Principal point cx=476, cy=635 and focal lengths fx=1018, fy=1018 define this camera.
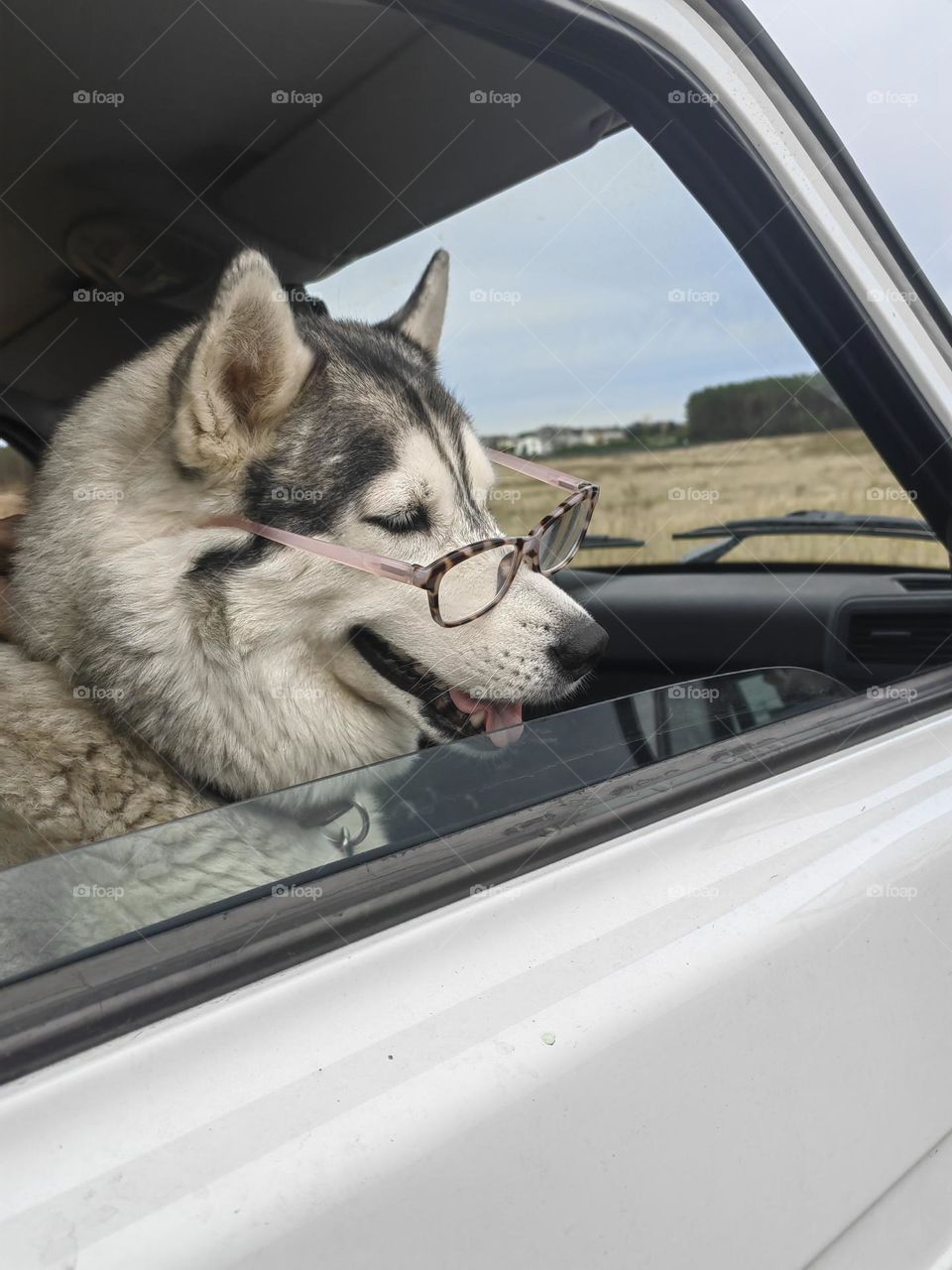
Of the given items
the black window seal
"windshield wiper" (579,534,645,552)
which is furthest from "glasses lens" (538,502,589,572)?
"windshield wiper" (579,534,645,552)

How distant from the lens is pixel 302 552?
182 cm

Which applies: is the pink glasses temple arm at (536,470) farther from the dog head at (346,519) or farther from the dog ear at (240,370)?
the dog ear at (240,370)

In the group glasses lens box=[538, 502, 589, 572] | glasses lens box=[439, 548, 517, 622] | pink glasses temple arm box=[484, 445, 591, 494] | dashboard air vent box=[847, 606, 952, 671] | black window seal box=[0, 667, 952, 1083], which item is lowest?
black window seal box=[0, 667, 952, 1083]

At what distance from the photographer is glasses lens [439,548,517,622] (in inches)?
74.7

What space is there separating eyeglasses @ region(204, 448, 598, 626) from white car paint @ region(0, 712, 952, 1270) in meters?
0.65

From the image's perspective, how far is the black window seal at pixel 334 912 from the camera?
82 centimetres

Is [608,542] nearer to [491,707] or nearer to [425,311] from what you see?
[425,311]

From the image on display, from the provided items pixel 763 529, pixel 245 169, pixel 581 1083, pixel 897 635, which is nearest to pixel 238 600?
pixel 581 1083

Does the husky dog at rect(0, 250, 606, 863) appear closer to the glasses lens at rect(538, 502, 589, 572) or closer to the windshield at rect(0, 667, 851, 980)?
the glasses lens at rect(538, 502, 589, 572)

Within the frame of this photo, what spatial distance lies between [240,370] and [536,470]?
0.83 meters

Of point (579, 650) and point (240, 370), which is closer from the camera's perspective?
point (240, 370)

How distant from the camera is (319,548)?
1801 mm

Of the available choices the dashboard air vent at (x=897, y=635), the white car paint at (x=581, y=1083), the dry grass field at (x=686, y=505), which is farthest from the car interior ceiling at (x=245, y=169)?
the white car paint at (x=581, y=1083)

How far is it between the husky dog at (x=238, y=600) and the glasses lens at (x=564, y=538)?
0.18 metres
